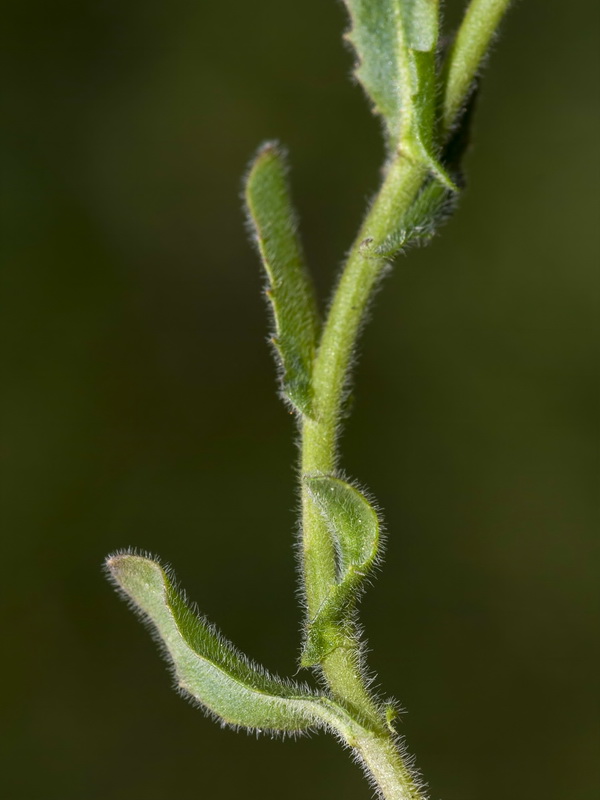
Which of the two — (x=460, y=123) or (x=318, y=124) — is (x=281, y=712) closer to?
(x=460, y=123)

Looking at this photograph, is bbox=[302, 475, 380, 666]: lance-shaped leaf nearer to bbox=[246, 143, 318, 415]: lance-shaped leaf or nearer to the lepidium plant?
the lepidium plant

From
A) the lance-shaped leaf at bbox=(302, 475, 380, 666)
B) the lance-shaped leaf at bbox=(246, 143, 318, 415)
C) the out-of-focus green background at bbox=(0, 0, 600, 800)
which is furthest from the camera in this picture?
the out-of-focus green background at bbox=(0, 0, 600, 800)

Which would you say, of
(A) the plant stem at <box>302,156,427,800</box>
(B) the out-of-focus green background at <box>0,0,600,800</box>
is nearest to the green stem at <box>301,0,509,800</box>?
(A) the plant stem at <box>302,156,427,800</box>

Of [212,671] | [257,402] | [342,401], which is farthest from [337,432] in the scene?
[257,402]

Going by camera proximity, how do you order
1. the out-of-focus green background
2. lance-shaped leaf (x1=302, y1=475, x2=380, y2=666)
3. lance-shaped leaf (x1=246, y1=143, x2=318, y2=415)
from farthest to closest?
the out-of-focus green background
lance-shaped leaf (x1=246, y1=143, x2=318, y2=415)
lance-shaped leaf (x1=302, y1=475, x2=380, y2=666)

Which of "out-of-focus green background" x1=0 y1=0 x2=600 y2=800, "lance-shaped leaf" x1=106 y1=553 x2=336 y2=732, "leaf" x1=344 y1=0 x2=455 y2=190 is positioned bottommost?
"out-of-focus green background" x1=0 y1=0 x2=600 y2=800

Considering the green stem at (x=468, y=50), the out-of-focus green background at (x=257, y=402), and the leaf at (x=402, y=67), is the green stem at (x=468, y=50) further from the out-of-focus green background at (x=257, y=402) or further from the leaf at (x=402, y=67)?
the out-of-focus green background at (x=257, y=402)

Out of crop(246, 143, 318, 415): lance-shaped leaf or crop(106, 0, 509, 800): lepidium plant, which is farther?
crop(246, 143, 318, 415): lance-shaped leaf
